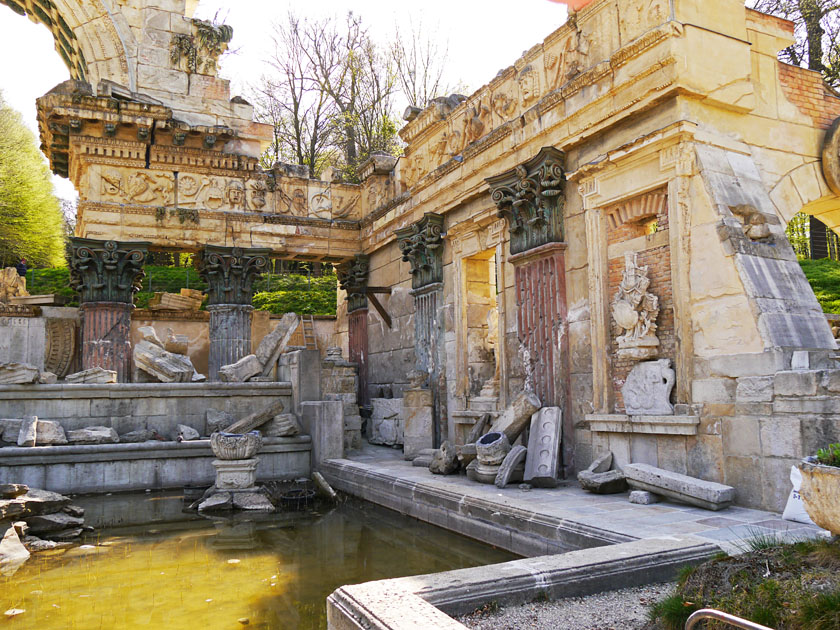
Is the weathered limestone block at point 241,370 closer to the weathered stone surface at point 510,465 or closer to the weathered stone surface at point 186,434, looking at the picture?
the weathered stone surface at point 186,434

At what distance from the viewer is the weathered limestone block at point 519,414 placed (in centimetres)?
840

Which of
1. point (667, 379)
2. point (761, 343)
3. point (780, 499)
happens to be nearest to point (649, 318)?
point (667, 379)

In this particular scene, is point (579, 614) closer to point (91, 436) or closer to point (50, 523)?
point (50, 523)

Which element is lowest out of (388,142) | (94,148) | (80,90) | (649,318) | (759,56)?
(649,318)

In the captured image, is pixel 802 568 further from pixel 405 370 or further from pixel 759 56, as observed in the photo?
pixel 405 370

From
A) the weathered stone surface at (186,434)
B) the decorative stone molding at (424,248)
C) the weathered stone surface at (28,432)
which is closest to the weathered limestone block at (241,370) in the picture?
the weathered stone surface at (186,434)

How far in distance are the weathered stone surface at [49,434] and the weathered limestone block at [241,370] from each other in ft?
8.62

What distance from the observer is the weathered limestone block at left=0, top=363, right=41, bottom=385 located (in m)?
9.57

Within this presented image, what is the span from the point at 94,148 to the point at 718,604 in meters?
13.3

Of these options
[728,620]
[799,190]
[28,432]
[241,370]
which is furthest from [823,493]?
[241,370]

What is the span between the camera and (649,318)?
721 centimetres

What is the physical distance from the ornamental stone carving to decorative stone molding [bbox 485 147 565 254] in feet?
4.50

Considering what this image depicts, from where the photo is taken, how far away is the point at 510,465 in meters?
7.71

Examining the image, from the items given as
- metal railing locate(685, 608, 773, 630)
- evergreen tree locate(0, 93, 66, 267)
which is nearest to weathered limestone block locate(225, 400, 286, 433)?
metal railing locate(685, 608, 773, 630)
